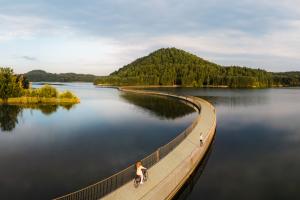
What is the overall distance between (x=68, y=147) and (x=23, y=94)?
236 feet

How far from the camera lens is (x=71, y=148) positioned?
40.6 m

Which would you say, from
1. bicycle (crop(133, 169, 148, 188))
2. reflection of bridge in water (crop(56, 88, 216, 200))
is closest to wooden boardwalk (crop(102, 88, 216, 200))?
reflection of bridge in water (crop(56, 88, 216, 200))

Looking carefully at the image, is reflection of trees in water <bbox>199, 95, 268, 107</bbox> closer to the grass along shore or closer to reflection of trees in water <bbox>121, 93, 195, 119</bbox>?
reflection of trees in water <bbox>121, 93, 195, 119</bbox>

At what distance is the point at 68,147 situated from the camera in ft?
135

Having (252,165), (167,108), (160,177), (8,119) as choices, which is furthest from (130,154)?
(167,108)

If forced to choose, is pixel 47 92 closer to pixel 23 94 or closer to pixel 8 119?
pixel 23 94

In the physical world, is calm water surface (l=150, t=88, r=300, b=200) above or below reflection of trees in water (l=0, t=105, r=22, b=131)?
below

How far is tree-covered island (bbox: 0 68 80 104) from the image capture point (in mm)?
99938

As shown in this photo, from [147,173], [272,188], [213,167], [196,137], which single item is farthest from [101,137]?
[272,188]

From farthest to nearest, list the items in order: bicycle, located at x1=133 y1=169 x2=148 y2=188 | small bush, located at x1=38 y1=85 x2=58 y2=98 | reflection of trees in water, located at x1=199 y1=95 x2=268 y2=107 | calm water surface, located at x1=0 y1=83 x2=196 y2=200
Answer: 1. reflection of trees in water, located at x1=199 y1=95 x2=268 y2=107
2. small bush, located at x1=38 y1=85 x2=58 y2=98
3. calm water surface, located at x1=0 y1=83 x2=196 y2=200
4. bicycle, located at x1=133 y1=169 x2=148 y2=188

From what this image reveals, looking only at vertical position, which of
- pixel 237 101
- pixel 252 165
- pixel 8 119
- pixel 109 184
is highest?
pixel 8 119

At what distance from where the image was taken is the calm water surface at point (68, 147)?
1106 inches

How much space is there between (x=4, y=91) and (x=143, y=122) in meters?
60.3

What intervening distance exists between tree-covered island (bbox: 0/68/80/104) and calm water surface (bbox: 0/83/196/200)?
28971 mm
